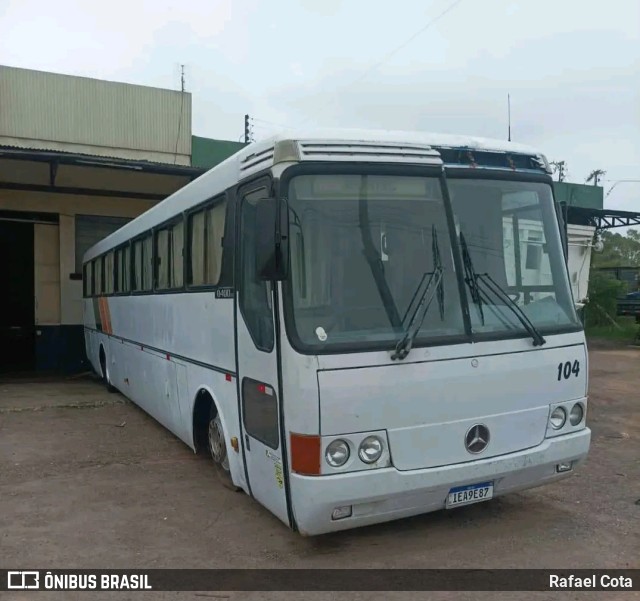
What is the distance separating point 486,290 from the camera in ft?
15.0

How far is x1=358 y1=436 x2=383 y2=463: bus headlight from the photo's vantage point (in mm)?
4129

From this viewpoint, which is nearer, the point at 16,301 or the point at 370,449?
the point at 370,449

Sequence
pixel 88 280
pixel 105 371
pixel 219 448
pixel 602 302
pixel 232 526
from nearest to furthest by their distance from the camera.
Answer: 1. pixel 232 526
2. pixel 219 448
3. pixel 105 371
4. pixel 88 280
5. pixel 602 302

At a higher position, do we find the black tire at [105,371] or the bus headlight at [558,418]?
the bus headlight at [558,418]

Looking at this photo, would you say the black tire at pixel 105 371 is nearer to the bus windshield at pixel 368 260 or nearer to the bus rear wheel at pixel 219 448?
the bus rear wheel at pixel 219 448

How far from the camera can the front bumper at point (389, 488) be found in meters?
4.08

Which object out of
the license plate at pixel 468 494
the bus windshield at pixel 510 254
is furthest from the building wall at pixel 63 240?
the license plate at pixel 468 494

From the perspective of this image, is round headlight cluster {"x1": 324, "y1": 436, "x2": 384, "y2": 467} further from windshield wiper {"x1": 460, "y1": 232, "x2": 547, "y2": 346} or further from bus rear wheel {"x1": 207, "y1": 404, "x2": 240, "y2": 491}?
bus rear wheel {"x1": 207, "y1": 404, "x2": 240, "y2": 491}

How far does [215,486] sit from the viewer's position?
6.37m

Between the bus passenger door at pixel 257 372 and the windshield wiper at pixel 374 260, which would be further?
the bus passenger door at pixel 257 372

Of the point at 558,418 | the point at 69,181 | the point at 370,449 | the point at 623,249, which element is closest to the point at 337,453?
the point at 370,449

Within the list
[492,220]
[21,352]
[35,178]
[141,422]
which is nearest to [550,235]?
[492,220]

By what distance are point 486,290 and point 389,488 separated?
152 cm

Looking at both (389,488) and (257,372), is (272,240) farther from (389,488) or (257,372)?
(389,488)
